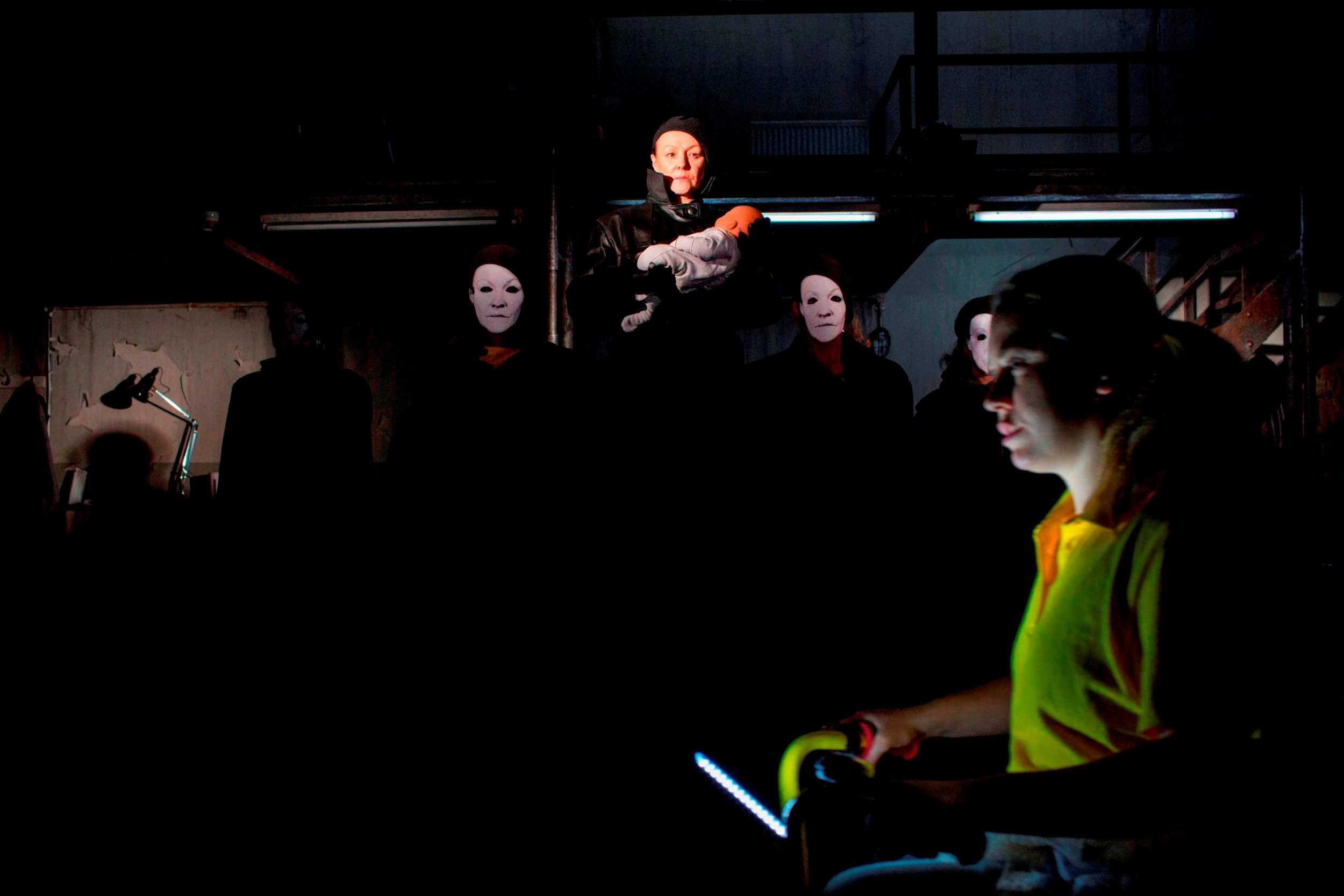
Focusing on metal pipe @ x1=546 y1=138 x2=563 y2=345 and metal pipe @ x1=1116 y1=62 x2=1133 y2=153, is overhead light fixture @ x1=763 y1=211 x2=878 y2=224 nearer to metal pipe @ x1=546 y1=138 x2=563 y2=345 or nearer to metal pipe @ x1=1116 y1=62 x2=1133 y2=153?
metal pipe @ x1=546 y1=138 x2=563 y2=345

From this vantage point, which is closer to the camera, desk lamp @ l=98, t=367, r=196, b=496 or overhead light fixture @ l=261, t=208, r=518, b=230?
overhead light fixture @ l=261, t=208, r=518, b=230

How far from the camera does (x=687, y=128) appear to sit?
3408mm

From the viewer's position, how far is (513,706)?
3.17 m

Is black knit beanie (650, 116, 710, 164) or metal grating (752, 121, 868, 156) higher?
metal grating (752, 121, 868, 156)

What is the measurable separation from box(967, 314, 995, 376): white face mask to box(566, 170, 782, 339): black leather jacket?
39.4 inches

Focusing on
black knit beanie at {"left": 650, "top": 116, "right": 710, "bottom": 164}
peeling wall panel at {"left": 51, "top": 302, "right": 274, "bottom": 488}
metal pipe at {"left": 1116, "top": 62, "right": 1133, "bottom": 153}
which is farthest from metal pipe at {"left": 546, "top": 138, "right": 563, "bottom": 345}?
metal pipe at {"left": 1116, "top": 62, "right": 1133, "bottom": 153}

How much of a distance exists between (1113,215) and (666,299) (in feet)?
12.9

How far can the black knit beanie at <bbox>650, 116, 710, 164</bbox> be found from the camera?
341 centimetres

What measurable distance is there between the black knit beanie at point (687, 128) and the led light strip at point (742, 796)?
2855 millimetres

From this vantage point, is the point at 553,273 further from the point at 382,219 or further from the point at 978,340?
the point at 978,340

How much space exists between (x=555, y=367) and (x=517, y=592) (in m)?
1.04

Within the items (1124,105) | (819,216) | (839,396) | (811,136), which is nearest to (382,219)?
(819,216)

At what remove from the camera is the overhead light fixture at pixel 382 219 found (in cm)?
491

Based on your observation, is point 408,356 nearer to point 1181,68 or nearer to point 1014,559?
point 1014,559
